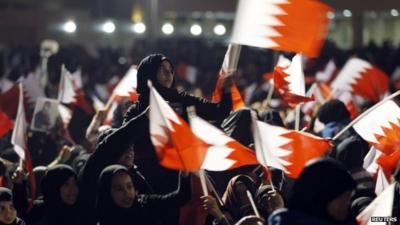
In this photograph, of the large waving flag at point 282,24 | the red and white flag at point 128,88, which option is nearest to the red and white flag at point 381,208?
the large waving flag at point 282,24

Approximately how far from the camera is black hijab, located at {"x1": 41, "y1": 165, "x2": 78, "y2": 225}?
26.0 feet

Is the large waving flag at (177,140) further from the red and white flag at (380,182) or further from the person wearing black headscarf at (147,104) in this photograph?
the red and white flag at (380,182)

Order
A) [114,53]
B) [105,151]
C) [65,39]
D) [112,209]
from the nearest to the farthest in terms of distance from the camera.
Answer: [112,209]
[105,151]
[114,53]
[65,39]

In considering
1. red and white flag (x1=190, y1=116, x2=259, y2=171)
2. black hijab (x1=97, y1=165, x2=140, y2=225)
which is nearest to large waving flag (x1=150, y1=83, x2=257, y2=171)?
red and white flag (x1=190, y1=116, x2=259, y2=171)

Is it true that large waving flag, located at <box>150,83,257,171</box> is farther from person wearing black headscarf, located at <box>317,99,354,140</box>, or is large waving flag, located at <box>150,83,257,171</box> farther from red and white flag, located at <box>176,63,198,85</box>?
red and white flag, located at <box>176,63,198,85</box>

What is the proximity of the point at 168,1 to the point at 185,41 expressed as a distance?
2399 millimetres

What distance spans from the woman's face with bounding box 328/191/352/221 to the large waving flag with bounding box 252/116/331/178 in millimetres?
2044

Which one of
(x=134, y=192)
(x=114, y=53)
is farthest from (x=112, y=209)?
(x=114, y=53)

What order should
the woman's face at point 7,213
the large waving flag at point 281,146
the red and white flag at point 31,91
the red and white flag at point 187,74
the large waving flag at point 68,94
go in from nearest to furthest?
the woman's face at point 7,213, the large waving flag at point 281,146, the large waving flag at point 68,94, the red and white flag at point 31,91, the red and white flag at point 187,74

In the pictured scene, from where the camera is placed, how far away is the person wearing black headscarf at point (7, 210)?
301 inches

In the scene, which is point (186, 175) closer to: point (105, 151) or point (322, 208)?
point (105, 151)

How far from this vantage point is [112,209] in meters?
7.20

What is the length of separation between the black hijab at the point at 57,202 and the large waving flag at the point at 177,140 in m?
0.89

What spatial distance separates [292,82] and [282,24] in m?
1.35
